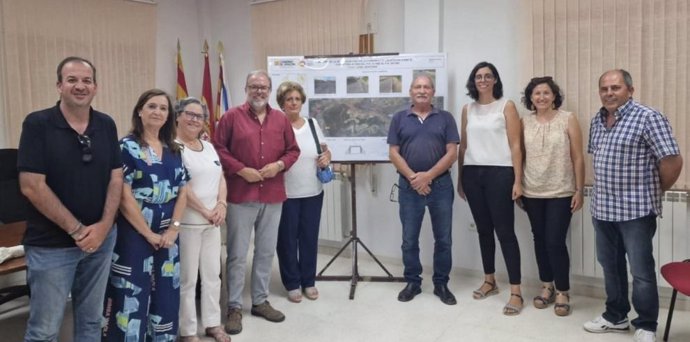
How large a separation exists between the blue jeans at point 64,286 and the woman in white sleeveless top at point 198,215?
457 millimetres

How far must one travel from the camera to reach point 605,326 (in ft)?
9.52

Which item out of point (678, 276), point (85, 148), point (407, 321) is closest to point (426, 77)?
point (407, 321)

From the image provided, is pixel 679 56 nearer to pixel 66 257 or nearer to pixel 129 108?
pixel 66 257

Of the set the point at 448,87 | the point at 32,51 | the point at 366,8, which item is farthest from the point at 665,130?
the point at 32,51

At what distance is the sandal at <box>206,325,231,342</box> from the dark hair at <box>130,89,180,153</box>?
3.44 ft

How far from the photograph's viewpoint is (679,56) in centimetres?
308

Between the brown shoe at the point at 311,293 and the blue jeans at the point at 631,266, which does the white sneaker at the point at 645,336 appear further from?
the brown shoe at the point at 311,293

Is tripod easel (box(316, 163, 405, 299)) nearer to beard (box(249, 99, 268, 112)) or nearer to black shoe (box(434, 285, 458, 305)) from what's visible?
black shoe (box(434, 285, 458, 305))

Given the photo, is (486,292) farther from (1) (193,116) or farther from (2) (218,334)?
(1) (193,116)

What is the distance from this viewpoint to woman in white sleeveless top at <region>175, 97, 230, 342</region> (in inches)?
103

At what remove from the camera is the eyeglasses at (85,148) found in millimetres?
2021

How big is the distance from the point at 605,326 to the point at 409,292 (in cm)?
117

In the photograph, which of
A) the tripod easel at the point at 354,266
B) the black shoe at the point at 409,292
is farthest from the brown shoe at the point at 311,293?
the black shoe at the point at 409,292

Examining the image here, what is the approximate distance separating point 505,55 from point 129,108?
3.15 meters
